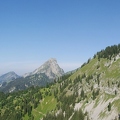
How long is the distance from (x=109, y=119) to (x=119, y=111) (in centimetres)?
1136

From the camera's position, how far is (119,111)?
194 m

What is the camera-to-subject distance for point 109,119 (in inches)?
7746
